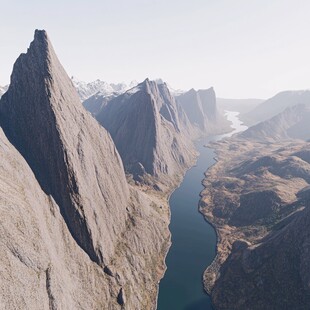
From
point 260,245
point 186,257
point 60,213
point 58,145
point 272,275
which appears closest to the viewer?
point 60,213

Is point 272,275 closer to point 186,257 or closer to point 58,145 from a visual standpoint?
point 186,257

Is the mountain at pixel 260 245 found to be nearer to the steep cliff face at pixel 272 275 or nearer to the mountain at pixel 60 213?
the steep cliff face at pixel 272 275

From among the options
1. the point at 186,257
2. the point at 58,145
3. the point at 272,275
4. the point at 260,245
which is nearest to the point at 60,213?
the point at 58,145

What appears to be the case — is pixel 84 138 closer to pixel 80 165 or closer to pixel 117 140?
pixel 80 165

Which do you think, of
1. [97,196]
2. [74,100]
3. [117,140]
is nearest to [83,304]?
[97,196]

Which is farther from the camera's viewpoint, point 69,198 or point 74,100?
point 74,100

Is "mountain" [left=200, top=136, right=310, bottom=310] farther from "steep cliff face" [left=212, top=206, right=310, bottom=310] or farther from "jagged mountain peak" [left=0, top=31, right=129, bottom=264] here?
"jagged mountain peak" [left=0, top=31, right=129, bottom=264]
